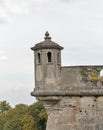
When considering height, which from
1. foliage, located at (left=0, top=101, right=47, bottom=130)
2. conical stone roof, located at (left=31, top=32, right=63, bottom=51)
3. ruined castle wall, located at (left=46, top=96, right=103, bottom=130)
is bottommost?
foliage, located at (left=0, top=101, right=47, bottom=130)

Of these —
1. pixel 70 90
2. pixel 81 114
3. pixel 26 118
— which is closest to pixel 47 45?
pixel 70 90

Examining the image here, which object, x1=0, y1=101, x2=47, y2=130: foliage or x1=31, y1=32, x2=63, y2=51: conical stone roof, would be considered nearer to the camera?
x1=31, y1=32, x2=63, y2=51: conical stone roof

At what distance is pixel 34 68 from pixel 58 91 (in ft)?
4.46

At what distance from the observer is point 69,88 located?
18.7m

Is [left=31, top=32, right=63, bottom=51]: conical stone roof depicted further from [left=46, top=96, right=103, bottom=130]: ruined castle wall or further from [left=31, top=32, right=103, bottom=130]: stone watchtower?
[left=46, top=96, right=103, bottom=130]: ruined castle wall

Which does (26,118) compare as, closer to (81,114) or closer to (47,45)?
(81,114)

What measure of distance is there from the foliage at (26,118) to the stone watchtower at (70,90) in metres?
32.5

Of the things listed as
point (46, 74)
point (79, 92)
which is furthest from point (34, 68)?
point (79, 92)

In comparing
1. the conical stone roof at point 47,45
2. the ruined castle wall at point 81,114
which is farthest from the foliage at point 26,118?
the conical stone roof at point 47,45

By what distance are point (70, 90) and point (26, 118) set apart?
35.3 m

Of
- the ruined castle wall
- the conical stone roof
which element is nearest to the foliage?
the ruined castle wall

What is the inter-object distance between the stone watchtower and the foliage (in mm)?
32484

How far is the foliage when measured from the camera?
53.1 meters

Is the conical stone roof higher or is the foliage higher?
the conical stone roof
